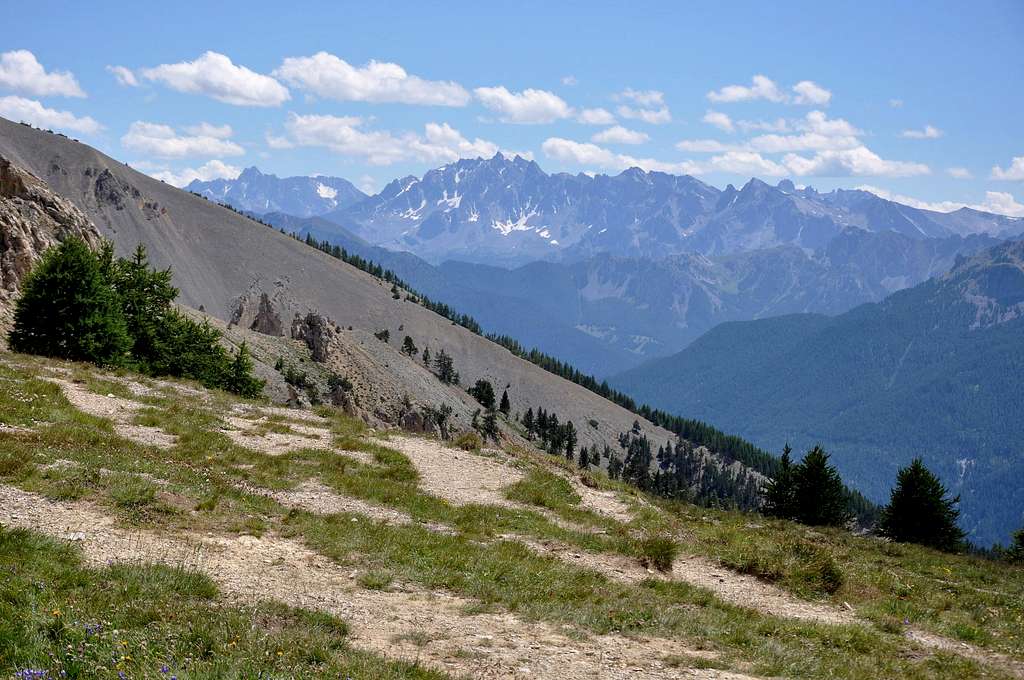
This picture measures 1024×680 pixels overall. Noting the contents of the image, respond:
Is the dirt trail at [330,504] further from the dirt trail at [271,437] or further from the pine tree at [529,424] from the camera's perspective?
the pine tree at [529,424]

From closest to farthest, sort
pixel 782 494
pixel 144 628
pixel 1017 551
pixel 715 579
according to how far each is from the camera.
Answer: pixel 144 628, pixel 715 579, pixel 1017 551, pixel 782 494

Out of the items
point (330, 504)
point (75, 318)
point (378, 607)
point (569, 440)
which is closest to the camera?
point (378, 607)

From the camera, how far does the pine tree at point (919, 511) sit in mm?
45094

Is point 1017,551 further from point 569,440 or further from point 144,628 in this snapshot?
point 569,440

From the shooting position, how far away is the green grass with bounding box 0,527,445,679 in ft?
30.2

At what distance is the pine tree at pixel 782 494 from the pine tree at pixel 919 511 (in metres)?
5.78

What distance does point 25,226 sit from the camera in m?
64.0

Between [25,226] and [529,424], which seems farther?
[529,424]

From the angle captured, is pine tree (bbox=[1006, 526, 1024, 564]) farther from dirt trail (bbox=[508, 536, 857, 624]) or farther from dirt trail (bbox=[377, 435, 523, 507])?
dirt trail (bbox=[377, 435, 523, 507])

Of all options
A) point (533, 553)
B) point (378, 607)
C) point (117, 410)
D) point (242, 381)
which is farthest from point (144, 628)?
point (242, 381)

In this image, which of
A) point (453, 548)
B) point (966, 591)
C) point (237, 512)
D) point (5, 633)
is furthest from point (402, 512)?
point (966, 591)

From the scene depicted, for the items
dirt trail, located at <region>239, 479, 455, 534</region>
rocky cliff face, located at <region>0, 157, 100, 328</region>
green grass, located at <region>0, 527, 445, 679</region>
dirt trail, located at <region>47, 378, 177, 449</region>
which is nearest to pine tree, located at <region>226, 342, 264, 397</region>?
rocky cliff face, located at <region>0, 157, 100, 328</region>

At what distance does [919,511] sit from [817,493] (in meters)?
6.31

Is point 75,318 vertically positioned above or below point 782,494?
above
